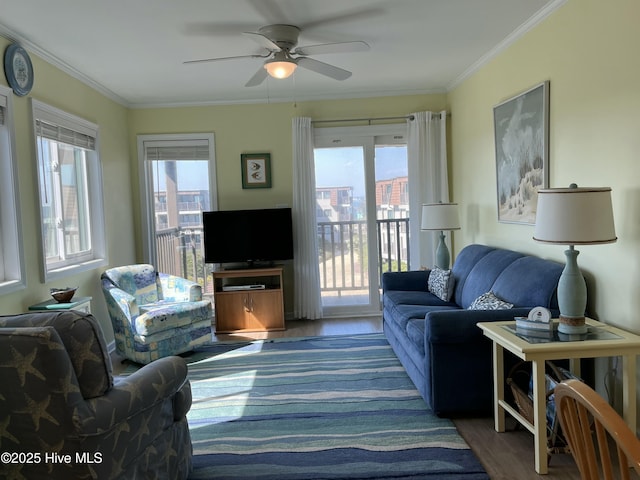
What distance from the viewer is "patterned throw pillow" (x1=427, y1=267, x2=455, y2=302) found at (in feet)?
14.1

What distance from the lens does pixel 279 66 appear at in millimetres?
3428

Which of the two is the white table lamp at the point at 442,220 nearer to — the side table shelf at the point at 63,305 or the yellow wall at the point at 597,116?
the yellow wall at the point at 597,116

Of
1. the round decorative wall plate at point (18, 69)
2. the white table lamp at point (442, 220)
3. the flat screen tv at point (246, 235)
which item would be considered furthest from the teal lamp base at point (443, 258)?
the round decorative wall plate at point (18, 69)

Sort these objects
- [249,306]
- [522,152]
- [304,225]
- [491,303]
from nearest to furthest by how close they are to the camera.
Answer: [491,303] → [522,152] → [249,306] → [304,225]

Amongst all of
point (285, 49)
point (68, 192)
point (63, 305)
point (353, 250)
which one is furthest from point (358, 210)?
point (63, 305)

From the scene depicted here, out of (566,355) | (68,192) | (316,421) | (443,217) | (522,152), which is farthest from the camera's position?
(443,217)

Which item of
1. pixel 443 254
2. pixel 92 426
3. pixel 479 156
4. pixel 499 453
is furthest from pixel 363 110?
pixel 92 426

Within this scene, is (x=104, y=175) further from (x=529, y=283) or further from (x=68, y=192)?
(x=529, y=283)

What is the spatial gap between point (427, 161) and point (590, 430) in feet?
15.7

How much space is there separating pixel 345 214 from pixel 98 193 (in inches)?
104

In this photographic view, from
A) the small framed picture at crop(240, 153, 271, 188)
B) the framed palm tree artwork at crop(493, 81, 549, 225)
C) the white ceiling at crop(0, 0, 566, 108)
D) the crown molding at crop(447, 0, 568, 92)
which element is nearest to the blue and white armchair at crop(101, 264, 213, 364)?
the small framed picture at crop(240, 153, 271, 188)

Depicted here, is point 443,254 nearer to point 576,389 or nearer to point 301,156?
point 301,156

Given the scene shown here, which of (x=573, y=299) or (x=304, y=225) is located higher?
(x=304, y=225)

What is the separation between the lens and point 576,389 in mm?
960
